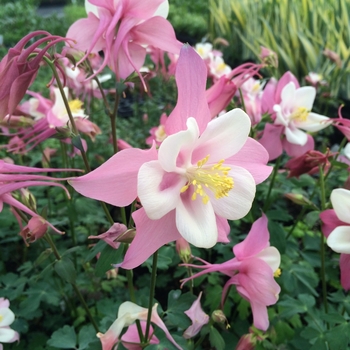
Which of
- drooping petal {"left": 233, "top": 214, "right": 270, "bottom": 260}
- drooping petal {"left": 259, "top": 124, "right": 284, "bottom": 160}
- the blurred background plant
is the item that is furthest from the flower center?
the blurred background plant

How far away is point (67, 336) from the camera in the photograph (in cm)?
102

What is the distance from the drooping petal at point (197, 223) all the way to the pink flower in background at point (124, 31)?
0.26 meters

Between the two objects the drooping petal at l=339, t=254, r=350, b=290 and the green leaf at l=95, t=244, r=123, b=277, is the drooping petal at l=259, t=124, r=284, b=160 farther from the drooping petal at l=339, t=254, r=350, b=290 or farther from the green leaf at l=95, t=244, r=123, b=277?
the green leaf at l=95, t=244, r=123, b=277

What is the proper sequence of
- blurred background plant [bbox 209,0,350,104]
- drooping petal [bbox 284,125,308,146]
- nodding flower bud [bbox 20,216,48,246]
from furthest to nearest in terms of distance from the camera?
blurred background plant [bbox 209,0,350,104], drooping petal [bbox 284,125,308,146], nodding flower bud [bbox 20,216,48,246]

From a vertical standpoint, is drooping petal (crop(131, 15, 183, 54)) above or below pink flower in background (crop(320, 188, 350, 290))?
above

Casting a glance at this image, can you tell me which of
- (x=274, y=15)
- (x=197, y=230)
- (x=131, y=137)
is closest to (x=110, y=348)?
(x=197, y=230)

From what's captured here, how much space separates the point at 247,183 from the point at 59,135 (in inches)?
14.6

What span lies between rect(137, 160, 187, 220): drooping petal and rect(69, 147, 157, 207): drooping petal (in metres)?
0.02

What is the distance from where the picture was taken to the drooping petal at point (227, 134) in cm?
57

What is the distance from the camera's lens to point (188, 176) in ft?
1.96

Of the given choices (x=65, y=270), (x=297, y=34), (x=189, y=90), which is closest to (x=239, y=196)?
(x=189, y=90)

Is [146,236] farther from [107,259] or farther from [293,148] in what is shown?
[293,148]

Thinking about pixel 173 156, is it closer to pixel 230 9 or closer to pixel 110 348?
pixel 110 348

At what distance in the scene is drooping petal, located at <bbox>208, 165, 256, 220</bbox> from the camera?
1.88 feet
